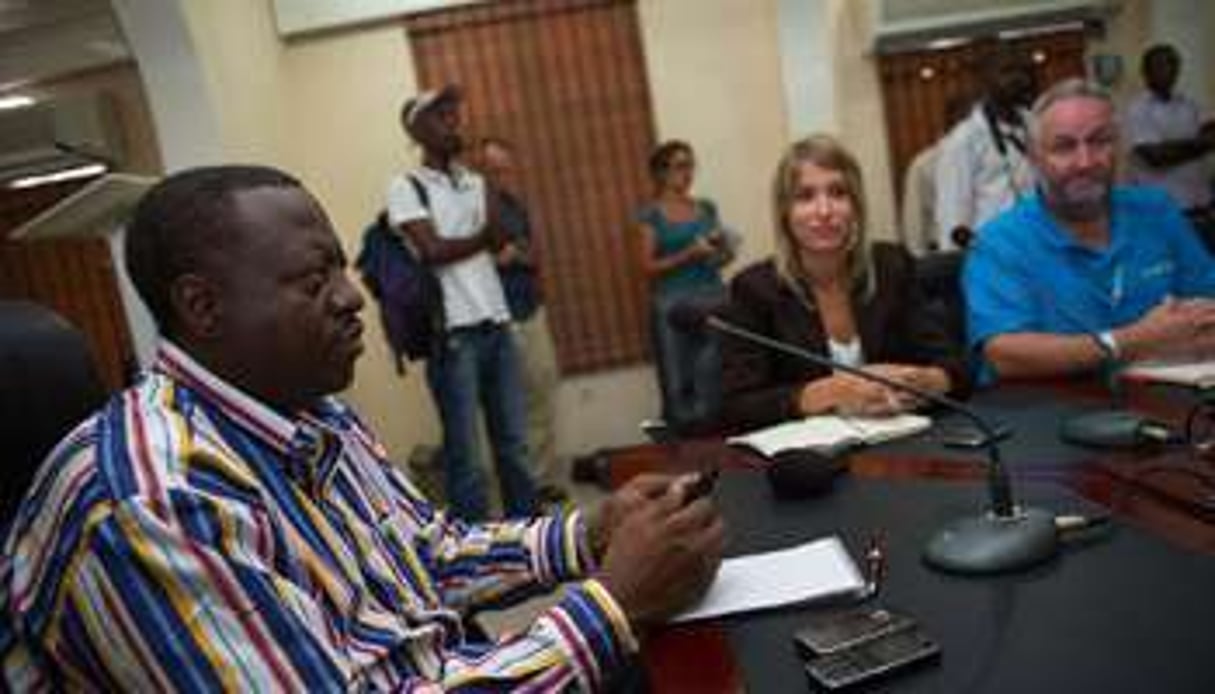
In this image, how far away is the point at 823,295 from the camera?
2.13 metres

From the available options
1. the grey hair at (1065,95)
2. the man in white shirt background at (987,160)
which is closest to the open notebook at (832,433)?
the grey hair at (1065,95)

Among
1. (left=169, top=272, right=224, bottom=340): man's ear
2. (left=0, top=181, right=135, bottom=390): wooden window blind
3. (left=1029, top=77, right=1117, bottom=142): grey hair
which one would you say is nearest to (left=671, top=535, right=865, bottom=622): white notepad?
(left=169, top=272, right=224, bottom=340): man's ear

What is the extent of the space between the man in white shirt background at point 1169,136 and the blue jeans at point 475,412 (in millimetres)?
3158

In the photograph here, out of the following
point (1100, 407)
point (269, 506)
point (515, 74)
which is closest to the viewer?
point (269, 506)

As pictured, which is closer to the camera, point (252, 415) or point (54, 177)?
point (252, 415)

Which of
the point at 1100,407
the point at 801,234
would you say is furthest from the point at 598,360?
A: the point at 1100,407

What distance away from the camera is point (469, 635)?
134 cm

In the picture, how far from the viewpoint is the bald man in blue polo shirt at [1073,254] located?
2033mm

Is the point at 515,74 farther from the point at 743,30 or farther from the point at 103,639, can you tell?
the point at 103,639

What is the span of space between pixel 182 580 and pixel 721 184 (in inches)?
169

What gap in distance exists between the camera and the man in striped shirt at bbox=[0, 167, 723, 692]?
33.5 inches

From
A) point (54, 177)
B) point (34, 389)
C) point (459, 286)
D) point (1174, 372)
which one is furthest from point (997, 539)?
point (54, 177)

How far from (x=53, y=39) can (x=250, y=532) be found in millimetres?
4745

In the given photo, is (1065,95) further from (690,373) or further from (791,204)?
(690,373)
